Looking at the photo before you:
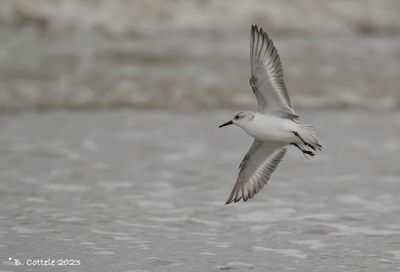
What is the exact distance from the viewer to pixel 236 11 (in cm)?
1542

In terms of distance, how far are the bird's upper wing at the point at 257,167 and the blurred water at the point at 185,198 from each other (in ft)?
0.81

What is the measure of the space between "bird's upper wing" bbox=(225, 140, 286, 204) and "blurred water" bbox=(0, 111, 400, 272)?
0.81ft

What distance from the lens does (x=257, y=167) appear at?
620 cm

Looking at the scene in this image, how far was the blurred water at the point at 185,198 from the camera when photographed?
534 cm

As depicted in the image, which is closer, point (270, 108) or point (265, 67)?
point (265, 67)

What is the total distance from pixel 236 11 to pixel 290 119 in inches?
386

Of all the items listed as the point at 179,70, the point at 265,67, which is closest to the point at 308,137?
the point at 265,67

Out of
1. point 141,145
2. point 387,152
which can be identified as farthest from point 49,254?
point 387,152

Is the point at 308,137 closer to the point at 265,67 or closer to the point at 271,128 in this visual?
the point at 271,128

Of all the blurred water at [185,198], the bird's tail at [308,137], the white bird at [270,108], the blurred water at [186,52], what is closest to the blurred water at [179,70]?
the blurred water at [186,52]

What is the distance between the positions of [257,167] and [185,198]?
83 centimetres

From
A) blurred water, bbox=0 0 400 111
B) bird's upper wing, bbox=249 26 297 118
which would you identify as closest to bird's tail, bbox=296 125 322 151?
bird's upper wing, bbox=249 26 297 118

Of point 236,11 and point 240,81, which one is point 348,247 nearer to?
point 240,81

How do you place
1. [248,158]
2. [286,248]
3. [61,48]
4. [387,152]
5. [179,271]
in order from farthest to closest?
[61,48]
[387,152]
[248,158]
[286,248]
[179,271]
